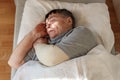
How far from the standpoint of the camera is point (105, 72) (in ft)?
3.63

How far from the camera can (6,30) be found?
6.40 ft

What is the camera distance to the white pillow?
1.36m

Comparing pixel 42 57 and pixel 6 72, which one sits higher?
pixel 42 57

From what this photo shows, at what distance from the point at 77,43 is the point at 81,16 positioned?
11.0 inches

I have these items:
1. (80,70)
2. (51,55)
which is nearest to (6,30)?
(51,55)

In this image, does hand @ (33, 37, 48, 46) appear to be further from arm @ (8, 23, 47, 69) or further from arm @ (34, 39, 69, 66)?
arm @ (34, 39, 69, 66)

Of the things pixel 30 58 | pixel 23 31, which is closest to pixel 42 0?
pixel 23 31

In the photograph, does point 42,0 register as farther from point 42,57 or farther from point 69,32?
point 42,57

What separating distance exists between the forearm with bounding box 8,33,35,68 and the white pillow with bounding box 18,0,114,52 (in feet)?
0.31

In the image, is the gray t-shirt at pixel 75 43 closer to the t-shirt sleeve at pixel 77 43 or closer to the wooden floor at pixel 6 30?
the t-shirt sleeve at pixel 77 43

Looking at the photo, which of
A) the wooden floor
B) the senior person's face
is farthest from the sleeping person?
the wooden floor

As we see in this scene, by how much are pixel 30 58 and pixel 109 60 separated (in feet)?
1.31

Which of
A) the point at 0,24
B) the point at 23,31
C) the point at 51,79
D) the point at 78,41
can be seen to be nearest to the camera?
the point at 51,79

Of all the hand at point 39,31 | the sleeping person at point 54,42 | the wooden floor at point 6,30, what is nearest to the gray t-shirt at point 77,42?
the sleeping person at point 54,42
